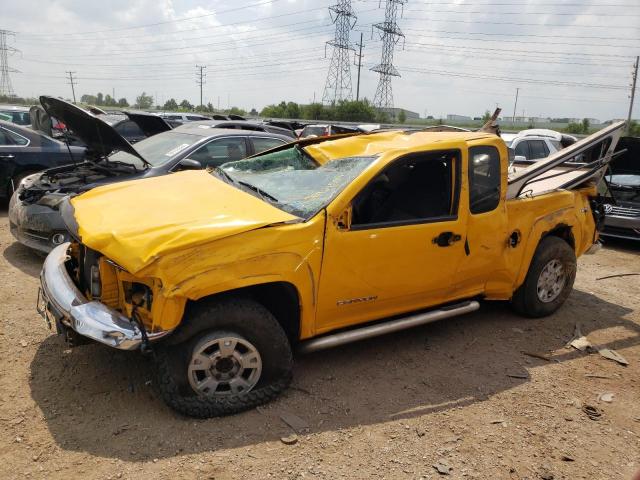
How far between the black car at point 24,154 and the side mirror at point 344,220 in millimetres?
5992

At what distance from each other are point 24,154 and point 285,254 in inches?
264

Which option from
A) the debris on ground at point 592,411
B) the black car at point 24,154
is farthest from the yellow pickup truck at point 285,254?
the black car at point 24,154

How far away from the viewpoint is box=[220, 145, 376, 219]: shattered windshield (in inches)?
137

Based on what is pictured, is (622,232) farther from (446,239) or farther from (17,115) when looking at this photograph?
(17,115)

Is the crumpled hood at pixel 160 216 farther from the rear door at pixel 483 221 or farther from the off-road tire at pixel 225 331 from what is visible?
the rear door at pixel 483 221

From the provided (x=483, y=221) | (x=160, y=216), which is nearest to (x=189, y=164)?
(x=160, y=216)

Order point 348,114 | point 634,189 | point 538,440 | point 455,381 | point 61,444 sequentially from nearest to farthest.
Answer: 1. point 61,444
2. point 538,440
3. point 455,381
4. point 634,189
5. point 348,114

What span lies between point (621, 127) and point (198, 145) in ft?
15.8

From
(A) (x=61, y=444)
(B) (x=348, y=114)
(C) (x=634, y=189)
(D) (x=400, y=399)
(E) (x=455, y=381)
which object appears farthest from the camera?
(B) (x=348, y=114)

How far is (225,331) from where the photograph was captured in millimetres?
3102

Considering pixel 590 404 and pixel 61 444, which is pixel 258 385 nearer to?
pixel 61 444

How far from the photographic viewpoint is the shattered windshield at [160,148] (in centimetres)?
636

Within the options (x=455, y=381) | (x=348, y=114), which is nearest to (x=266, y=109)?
(x=348, y=114)

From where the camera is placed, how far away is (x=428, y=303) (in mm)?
4074
